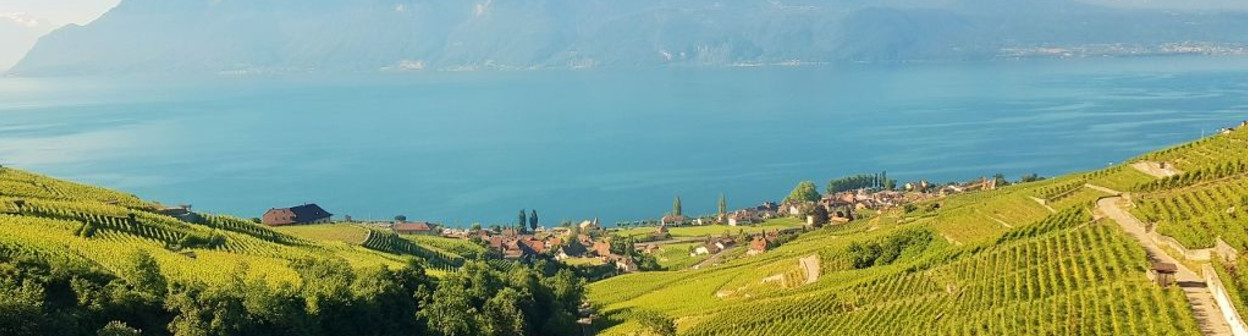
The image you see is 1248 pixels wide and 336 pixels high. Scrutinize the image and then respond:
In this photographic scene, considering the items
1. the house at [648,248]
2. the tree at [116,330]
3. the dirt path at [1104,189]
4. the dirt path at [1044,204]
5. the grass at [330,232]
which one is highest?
the grass at [330,232]

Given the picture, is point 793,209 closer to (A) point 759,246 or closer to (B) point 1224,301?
(A) point 759,246

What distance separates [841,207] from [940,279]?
44097 millimetres

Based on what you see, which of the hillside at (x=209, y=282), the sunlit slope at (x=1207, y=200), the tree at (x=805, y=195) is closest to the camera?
the sunlit slope at (x=1207, y=200)

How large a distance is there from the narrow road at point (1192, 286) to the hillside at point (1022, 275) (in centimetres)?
4

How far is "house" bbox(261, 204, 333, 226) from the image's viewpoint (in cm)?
5559

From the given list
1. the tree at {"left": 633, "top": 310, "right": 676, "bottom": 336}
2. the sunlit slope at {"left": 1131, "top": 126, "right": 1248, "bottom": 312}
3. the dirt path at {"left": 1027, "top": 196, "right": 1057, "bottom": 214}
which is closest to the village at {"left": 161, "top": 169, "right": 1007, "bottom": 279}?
the dirt path at {"left": 1027, "top": 196, "right": 1057, "bottom": 214}

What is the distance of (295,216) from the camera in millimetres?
56125

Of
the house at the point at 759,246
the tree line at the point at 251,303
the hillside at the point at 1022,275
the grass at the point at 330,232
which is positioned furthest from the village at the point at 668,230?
the tree line at the point at 251,303

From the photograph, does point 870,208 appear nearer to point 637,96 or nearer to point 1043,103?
point 1043,103

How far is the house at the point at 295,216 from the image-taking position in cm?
Answer: 5559

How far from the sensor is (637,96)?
197 metres

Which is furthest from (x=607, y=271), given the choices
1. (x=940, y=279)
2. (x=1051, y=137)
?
(x=1051, y=137)

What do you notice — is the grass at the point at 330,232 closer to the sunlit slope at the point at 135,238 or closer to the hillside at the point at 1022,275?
the sunlit slope at the point at 135,238

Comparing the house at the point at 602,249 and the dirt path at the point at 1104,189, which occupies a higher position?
the dirt path at the point at 1104,189
